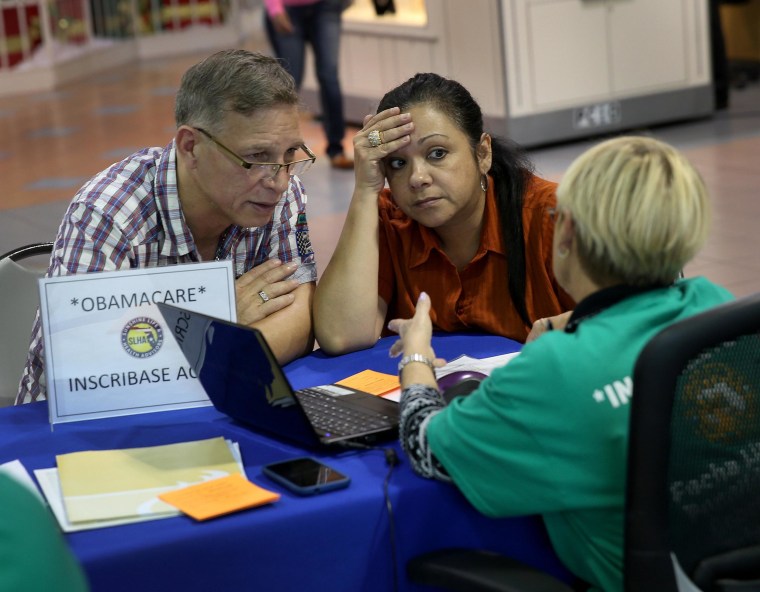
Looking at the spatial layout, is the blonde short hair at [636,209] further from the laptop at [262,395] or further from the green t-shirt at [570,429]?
the laptop at [262,395]

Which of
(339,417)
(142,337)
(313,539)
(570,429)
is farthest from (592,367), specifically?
(142,337)

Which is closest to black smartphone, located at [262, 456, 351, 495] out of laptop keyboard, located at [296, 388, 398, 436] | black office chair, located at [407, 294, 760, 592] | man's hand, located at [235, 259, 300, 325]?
laptop keyboard, located at [296, 388, 398, 436]

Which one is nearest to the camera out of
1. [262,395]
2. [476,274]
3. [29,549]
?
[29,549]

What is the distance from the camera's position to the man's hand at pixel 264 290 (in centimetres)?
265

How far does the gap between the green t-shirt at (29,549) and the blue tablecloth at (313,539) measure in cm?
47

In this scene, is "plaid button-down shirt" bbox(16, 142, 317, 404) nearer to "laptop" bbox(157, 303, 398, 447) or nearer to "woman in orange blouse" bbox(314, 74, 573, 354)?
"woman in orange blouse" bbox(314, 74, 573, 354)

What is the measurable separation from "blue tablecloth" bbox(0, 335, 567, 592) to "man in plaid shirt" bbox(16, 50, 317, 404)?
0.58 meters

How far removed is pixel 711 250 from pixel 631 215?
3.91 meters

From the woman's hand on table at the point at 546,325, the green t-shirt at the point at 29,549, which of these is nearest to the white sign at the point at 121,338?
the woman's hand on table at the point at 546,325

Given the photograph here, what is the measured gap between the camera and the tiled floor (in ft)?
18.9

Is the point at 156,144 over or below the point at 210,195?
below

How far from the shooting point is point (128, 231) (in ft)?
8.47

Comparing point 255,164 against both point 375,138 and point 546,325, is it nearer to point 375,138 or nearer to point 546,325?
point 375,138

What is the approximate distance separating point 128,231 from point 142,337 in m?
0.33
